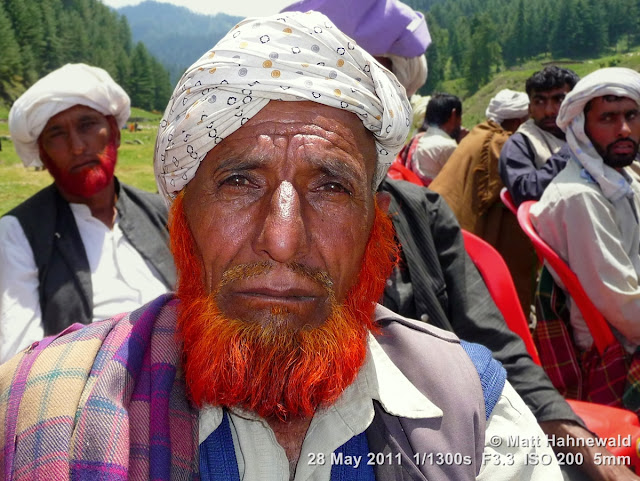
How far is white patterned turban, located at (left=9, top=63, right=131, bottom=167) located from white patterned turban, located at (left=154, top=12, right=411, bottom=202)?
2367mm

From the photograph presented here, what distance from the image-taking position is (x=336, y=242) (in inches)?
56.8

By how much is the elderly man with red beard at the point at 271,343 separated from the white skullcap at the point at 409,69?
1.42m

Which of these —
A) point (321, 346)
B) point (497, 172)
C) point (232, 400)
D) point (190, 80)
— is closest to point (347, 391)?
point (321, 346)

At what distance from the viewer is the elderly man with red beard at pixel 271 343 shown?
4.29 ft

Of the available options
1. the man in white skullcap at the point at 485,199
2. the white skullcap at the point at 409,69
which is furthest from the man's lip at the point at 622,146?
the white skullcap at the point at 409,69

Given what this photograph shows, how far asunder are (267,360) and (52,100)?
9.88ft

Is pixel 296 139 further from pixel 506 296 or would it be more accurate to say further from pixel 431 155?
pixel 431 155

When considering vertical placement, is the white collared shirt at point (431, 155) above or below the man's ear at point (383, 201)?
below

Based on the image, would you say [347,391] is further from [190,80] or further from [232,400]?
[190,80]

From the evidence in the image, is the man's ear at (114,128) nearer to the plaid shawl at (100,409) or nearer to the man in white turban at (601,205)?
the plaid shawl at (100,409)

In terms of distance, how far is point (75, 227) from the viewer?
3.19 meters

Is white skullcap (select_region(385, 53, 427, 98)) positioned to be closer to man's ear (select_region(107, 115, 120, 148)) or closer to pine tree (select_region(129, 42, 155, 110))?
man's ear (select_region(107, 115, 120, 148))

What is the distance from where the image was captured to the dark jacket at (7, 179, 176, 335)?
2900 millimetres

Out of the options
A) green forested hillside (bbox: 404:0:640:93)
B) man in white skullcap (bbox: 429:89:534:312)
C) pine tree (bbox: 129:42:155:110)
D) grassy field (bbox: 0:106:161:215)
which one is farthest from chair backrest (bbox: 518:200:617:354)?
green forested hillside (bbox: 404:0:640:93)
